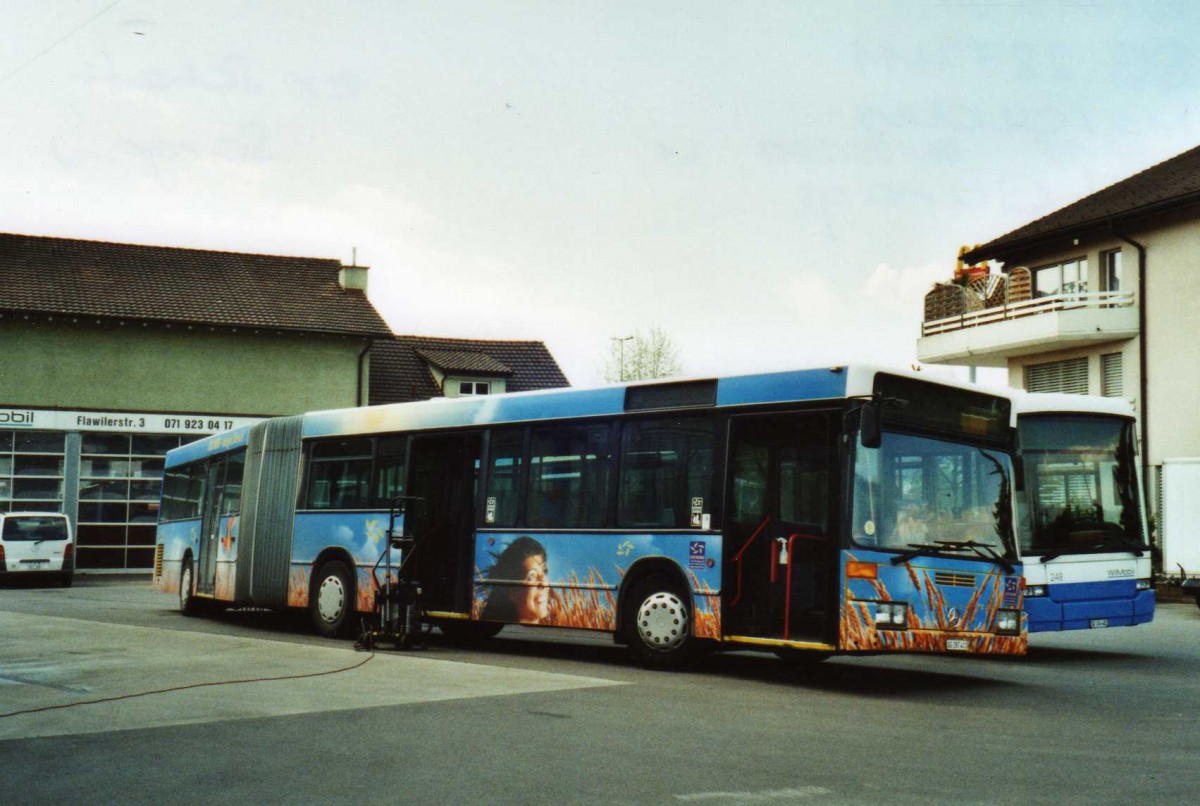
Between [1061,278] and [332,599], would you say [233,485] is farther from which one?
[1061,278]

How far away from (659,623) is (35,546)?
24.3 meters

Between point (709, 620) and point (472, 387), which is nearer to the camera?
point (709, 620)

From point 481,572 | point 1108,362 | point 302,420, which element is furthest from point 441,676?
point 1108,362

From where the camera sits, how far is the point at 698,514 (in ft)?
44.1

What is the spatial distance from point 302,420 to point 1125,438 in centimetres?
1078

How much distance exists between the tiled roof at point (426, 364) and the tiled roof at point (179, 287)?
3.64 metres

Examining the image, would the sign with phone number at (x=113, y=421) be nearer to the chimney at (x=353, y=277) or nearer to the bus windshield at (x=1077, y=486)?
the chimney at (x=353, y=277)

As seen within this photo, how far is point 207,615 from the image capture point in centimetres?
2356

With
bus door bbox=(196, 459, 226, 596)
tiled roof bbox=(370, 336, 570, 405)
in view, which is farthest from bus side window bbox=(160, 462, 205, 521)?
tiled roof bbox=(370, 336, 570, 405)

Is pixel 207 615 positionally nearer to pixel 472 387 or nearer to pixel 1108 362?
pixel 1108 362

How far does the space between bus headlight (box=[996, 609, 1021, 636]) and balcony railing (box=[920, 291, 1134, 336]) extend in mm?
21945

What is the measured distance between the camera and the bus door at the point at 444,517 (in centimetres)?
1628

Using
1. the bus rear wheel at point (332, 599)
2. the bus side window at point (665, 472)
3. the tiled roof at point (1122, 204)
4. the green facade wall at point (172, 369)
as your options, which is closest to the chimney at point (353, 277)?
the green facade wall at point (172, 369)

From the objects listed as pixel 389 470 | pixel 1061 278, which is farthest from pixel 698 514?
pixel 1061 278
